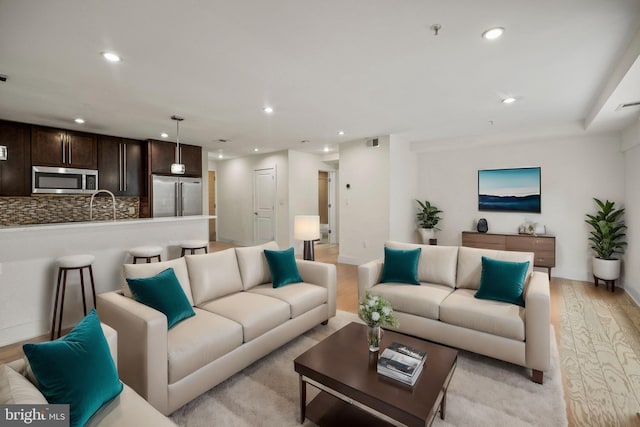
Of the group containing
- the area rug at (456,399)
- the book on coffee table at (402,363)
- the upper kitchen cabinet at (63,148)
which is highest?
the upper kitchen cabinet at (63,148)

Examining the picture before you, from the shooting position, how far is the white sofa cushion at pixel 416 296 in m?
2.76

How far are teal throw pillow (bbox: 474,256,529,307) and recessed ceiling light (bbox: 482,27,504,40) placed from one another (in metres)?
1.86

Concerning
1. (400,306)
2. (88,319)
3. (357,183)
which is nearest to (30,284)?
(88,319)

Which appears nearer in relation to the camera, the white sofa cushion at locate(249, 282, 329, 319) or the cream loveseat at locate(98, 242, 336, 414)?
the cream loveseat at locate(98, 242, 336, 414)

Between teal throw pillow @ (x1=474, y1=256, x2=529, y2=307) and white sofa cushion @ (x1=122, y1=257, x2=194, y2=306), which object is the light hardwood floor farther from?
white sofa cushion @ (x1=122, y1=257, x2=194, y2=306)

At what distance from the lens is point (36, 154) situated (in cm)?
479

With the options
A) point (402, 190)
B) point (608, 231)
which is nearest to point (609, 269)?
point (608, 231)

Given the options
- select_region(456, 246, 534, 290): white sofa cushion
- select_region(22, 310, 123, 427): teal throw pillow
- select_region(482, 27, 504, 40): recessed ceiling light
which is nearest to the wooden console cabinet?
select_region(456, 246, 534, 290): white sofa cushion

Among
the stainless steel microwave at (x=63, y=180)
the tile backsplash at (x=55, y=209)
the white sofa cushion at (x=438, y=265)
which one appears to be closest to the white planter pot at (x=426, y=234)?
the white sofa cushion at (x=438, y=265)

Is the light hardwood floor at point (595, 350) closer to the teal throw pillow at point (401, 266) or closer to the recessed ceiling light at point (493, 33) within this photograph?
the teal throw pillow at point (401, 266)

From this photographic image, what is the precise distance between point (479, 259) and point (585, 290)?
275 centimetres

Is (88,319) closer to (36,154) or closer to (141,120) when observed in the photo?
(141,120)

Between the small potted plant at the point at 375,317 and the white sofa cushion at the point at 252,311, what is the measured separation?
2.90 ft

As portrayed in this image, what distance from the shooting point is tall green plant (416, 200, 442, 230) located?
625 cm
